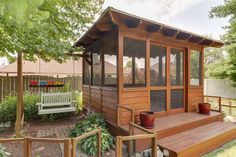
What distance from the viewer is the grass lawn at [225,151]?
3846 mm

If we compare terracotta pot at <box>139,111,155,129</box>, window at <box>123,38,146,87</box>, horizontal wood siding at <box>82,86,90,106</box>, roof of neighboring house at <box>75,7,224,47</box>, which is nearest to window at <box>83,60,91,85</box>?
horizontal wood siding at <box>82,86,90,106</box>

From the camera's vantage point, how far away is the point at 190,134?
439 cm

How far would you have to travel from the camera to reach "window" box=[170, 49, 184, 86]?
571 centimetres

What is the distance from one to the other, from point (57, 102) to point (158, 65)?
12.9ft

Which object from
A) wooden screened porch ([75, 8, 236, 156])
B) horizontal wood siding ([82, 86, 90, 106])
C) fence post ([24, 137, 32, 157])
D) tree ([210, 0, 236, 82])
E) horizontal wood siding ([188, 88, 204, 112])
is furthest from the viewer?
tree ([210, 0, 236, 82])

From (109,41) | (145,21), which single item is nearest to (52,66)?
(109,41)

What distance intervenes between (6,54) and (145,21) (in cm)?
333

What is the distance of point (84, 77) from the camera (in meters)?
7.91

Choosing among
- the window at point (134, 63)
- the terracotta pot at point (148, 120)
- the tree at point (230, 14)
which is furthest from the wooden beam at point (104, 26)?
the tree at point (230, 14)

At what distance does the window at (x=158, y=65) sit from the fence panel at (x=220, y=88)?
10141mm

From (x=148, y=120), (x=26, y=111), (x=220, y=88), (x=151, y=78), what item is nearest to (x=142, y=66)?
(x=151, y=78)

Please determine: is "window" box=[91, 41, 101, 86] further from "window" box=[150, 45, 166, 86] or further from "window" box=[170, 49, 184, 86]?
"window" box=[170, 49, 184, 86]

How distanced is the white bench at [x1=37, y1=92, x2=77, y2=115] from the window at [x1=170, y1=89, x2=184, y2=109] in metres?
3.63

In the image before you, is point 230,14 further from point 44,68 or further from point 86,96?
point 44,68
